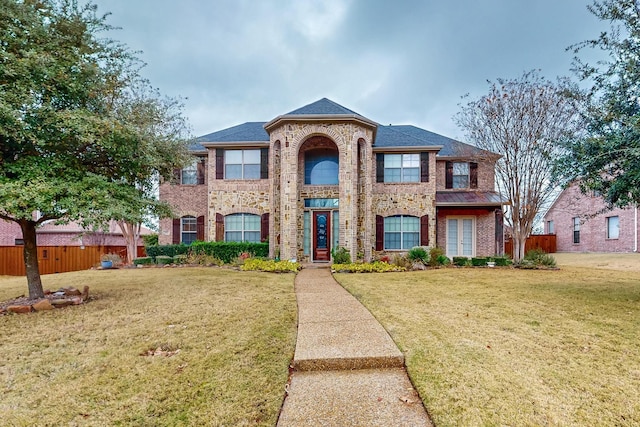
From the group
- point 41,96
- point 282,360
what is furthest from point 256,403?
point 41,96

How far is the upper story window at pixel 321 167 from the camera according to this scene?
15.2m

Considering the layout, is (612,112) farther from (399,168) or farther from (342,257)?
(399,168)

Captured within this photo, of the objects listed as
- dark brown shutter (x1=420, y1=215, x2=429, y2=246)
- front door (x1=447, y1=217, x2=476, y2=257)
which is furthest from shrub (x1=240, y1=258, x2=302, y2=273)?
front door (x1=447, y1=217, x2=476, y2=257)

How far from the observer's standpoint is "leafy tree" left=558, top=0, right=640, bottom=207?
6398 millimetres

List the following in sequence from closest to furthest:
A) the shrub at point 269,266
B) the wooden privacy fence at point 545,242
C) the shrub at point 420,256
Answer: the shrub at point 269,266, the shrub at point 420,256, the wooden privacy fence at point 545,242

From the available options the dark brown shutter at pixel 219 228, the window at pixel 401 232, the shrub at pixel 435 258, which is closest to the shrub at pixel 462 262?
the shrub at pixel 435 258

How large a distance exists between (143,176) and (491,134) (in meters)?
13.4

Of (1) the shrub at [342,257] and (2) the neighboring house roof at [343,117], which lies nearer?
(1) the shrub at [342,257]

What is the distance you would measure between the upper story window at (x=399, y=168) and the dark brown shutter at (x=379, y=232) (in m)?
1.90

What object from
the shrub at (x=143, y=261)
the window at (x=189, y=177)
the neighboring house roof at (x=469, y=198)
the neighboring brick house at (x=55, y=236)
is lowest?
the shrub at (x=143, y=261)

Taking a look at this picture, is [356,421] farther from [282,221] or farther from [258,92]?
[258,92]

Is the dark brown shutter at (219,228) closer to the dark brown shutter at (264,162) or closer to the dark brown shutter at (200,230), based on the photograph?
the dark brown shutter at (200,230)

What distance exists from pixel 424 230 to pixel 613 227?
14.2 m

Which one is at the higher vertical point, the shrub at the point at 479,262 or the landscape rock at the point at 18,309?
the landscape rock at the point at 18,309
